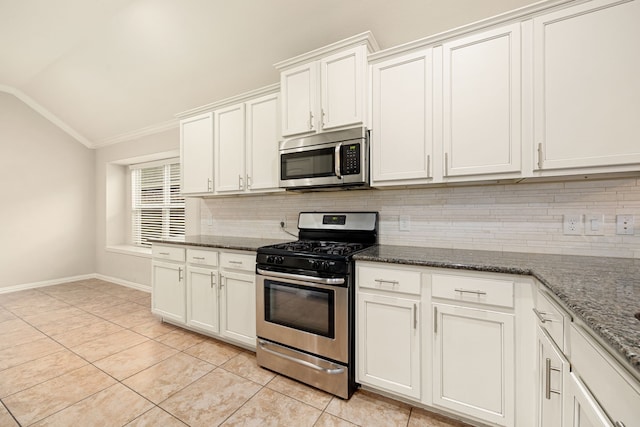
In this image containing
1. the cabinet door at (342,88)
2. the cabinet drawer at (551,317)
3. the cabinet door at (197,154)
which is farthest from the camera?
the cabinet door at (197,154)

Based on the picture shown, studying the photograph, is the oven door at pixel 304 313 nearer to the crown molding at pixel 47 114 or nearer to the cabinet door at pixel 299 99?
the cabinet door at pixel 299 99

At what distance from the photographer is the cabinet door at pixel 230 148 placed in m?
2.79

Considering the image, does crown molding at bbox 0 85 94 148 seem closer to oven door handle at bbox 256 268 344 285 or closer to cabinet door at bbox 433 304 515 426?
oven door handle at bbox 256 268 344 285

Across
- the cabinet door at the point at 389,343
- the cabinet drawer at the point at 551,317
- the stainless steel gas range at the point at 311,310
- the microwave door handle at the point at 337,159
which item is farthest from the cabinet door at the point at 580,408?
the microwave door handle at the point at 337,159

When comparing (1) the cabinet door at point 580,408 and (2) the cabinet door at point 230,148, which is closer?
(1) the cabinet door at point 580,408

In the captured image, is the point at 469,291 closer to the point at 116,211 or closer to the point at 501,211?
Result: the point at 501,211

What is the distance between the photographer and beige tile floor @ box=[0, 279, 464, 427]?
169cm

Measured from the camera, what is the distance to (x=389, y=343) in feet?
5.74

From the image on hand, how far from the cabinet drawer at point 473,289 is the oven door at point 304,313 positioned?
22.3 inches

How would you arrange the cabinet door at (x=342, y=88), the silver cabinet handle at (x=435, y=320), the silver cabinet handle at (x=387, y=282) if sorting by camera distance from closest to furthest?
the silver cabinet handle at (x=435, y=320)
the silver cabinet handle at (x=387, y=282)
the cabinet door at (x=342, y=88)

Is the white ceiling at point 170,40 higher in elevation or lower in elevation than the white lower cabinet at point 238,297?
higher

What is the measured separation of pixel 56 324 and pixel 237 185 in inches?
103

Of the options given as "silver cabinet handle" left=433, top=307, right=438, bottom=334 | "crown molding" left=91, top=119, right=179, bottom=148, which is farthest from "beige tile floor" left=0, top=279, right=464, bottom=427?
"crown molding" left=91, top=119, right=179, bottom=148

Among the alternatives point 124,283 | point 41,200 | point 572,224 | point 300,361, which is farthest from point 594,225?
point 41,200
